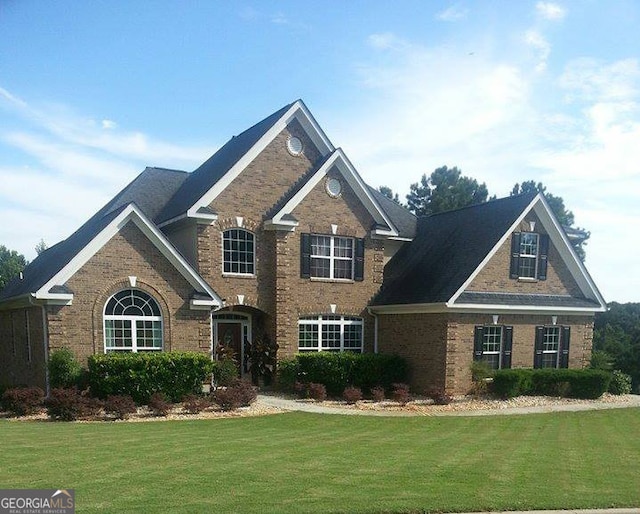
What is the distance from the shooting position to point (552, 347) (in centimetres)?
2172

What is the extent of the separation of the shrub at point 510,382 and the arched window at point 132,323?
11.9 m

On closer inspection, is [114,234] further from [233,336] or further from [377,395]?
[377,395]

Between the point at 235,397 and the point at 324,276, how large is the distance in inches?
286

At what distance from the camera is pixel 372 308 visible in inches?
869

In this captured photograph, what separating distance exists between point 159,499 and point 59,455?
329 cm

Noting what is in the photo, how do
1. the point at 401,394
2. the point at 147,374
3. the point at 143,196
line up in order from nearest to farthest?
the point at 147,374
the point at 401,394
the point at 143,196

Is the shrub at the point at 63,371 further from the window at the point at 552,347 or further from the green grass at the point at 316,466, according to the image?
the window at the point at 552,347

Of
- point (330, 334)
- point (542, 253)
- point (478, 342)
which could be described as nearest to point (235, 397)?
point (330, 334)

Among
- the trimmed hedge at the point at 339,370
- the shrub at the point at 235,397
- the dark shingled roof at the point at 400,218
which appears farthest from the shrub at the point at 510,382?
the shrub at the point at 235,397

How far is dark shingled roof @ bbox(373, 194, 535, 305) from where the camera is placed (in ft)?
66.0

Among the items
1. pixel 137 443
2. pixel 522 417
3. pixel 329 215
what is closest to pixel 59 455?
pixel 137 443

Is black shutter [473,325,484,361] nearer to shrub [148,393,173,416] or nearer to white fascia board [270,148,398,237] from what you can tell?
white fascia board [270,148,398,237]

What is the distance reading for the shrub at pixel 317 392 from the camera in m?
18.4

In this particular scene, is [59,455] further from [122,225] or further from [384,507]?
[122,225]
